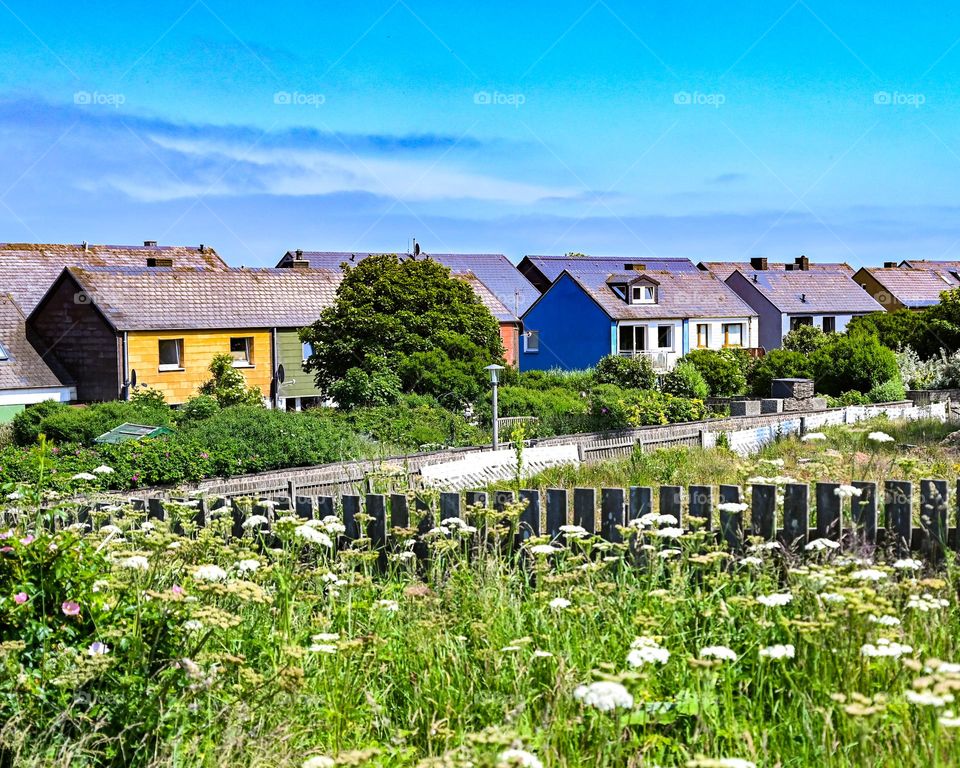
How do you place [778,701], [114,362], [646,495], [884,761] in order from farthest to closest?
[114,362]
[646,495]
[778,701]
[884,761]

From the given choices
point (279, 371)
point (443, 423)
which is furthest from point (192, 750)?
point (279, 371)

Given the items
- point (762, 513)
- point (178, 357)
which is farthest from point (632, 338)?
point (762, 513)

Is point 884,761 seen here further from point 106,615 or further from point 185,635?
point 106,615

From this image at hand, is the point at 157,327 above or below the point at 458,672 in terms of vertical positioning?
above

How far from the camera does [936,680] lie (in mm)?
3379

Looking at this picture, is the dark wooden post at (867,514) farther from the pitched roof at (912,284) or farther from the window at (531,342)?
the pitched roof at (912,284)

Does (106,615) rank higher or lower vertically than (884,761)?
higher

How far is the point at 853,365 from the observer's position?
34.3 meters

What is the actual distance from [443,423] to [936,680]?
21637mm

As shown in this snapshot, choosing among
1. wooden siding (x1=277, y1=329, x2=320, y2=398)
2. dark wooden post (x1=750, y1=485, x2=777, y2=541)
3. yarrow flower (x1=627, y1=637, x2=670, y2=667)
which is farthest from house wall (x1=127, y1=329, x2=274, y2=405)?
yarrow flower (x1=627, y1=637, x2=670, y2=667)

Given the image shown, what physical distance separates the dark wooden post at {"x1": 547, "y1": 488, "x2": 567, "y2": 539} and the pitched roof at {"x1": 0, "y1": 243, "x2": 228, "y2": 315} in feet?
113

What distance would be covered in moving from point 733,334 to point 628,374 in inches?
744

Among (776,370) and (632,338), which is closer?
(776,370)

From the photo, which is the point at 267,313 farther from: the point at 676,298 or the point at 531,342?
the point at 676,298
